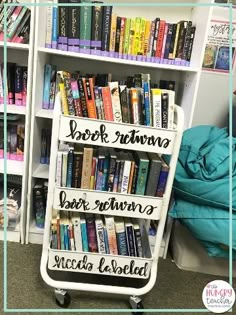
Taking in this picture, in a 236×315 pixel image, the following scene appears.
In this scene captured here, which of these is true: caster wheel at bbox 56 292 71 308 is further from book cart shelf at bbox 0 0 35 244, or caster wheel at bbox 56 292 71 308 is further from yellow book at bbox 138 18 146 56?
yellow book at bbox 138 18 146 56

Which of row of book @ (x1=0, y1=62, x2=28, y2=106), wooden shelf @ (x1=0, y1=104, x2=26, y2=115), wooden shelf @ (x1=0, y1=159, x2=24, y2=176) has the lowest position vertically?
wooden shelf @ (x1=0, y1=159, x2=24, y2=176)

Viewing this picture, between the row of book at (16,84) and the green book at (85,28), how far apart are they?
0.34m

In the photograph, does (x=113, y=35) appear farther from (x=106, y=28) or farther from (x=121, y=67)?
(x=121, y=67)

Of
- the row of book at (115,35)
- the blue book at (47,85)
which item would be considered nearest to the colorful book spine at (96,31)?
the row of book at (115,35)

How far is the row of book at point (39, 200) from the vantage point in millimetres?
1677

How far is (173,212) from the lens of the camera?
148 cm

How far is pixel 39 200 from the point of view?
169cm

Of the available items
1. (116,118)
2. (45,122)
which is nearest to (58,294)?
(116,118)

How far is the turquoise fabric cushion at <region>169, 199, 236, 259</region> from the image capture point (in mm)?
1350

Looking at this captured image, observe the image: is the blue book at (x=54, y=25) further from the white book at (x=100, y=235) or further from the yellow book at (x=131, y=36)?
the white book at (x=100, y=235)

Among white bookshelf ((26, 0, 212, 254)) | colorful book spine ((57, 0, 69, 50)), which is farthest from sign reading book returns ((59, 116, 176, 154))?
colorful book spine ((57, 0, 69, 50))

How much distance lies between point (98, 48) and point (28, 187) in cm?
76

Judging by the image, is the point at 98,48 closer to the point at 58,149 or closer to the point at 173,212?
the point at 58,149

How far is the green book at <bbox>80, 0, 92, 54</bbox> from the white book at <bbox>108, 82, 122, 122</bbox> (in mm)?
443
